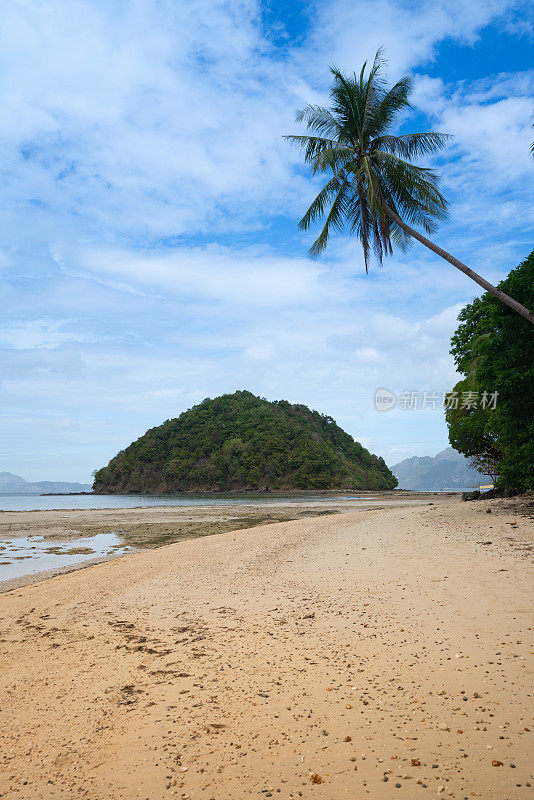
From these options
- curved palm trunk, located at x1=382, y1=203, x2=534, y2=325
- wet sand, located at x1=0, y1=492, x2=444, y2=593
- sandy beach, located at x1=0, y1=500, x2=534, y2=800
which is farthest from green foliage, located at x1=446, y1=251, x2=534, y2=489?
wet sand, located at x1=0, y1=492, x2=444, y2=593

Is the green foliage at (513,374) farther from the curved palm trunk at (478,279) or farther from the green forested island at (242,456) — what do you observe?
the green forested island at (242,456)

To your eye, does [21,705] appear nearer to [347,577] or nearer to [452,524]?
[347,577]

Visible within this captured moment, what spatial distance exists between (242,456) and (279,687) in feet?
298

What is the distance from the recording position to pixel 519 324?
42.0 ft

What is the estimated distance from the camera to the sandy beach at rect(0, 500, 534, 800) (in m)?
2.87

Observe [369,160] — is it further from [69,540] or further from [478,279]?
[69,540]

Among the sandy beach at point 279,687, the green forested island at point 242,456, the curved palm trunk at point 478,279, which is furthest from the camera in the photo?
the green forested island at point 242,456

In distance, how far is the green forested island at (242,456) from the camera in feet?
298

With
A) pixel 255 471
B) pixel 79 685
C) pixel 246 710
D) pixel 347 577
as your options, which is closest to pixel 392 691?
pixel 246 710

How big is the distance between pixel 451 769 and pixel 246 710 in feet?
5.08

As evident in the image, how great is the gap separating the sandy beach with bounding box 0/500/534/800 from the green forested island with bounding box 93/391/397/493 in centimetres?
8160

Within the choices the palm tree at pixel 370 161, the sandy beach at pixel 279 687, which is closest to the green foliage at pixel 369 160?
the palm tree at pixel 370 161

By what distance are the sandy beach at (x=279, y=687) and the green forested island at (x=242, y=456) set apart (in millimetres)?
81604

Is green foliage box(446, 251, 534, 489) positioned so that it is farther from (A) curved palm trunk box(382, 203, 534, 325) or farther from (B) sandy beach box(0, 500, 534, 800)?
(B) sandy beach box(0, 500, 534, 800)
